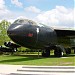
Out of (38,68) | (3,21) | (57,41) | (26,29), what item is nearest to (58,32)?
(57,41)

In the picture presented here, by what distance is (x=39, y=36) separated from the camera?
26797 mm

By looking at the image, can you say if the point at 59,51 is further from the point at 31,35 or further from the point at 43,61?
the point at 43,61

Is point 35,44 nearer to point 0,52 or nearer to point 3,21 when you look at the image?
point 0,52

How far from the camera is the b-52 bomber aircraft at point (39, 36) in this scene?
24969 millimetres

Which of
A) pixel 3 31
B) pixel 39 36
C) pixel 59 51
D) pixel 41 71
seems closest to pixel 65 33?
pixel 59 51

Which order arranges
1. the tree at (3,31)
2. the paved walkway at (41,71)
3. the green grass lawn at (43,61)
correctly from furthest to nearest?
1. the tree at (3,31)
2. the green grass lawn at (43,61)
3. the paved walkway at (41,71)

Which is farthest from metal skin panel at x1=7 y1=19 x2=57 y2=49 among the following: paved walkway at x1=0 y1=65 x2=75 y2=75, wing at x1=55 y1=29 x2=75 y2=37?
paved walkway at x1=0 y1=65 x2=75 y2=75

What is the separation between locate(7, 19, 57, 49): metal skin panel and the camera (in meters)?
24.8

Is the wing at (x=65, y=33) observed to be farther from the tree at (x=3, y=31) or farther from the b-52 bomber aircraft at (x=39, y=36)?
the tree at (x=3, y=31)

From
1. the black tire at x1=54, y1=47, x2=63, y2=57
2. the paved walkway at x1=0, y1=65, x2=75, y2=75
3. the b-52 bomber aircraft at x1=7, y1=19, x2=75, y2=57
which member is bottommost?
the paved walkway at x1=0, y1=65, x2=75, y2=75

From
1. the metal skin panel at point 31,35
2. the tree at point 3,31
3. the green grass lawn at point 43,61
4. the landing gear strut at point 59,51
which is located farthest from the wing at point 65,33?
the tree at point 3,31

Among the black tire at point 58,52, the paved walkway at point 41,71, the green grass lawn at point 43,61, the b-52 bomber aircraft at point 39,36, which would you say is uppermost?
the b-52 bomber aircraft at point 39,36

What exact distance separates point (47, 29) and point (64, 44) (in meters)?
4.37

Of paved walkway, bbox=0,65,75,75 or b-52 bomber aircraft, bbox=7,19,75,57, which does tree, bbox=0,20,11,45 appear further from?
paved walkway, bbox=0,65,75,75
